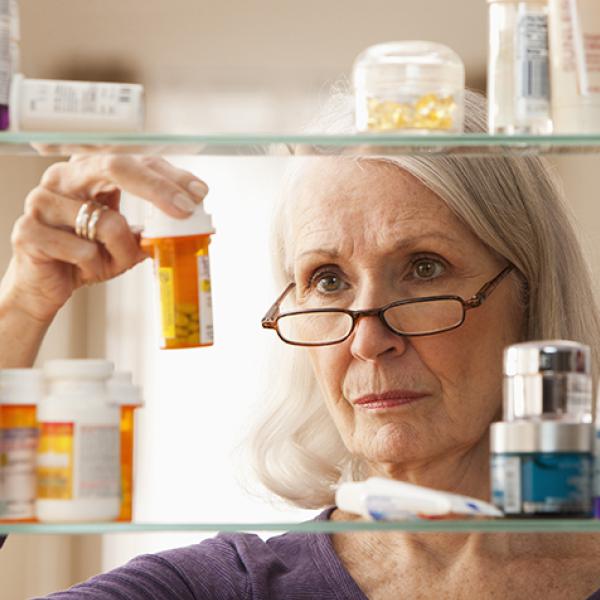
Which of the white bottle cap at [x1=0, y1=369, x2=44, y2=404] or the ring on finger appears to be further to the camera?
the ring on finger

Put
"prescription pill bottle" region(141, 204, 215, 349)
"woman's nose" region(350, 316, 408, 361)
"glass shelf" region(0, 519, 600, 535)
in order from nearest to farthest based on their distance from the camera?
"glass shelf" region(0, 519, 600, 535)
"prescription pill bottle" region(141, 204, 215, 349)
"woman's nose" region(350, 316, 408, 361)

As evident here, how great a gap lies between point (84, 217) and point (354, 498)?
0.31 m

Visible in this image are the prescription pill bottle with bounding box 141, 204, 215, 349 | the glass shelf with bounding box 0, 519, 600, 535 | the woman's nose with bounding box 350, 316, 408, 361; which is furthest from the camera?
the woman's nose with bounding box 350, 316, 408, 361

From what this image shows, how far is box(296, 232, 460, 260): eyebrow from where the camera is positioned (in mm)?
1121

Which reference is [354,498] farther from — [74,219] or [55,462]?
[74,219]

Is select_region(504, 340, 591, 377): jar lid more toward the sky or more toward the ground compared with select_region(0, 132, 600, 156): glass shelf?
more toward the ground

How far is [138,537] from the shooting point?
256 cm

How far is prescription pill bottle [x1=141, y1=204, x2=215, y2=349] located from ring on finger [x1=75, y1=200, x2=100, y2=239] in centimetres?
8

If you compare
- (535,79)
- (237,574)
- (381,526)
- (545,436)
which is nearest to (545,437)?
(545,436)

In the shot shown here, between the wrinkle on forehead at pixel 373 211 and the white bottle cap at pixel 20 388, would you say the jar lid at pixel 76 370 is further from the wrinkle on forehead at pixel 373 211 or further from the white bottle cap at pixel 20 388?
the wrinkle on forehead at pixel 373 211

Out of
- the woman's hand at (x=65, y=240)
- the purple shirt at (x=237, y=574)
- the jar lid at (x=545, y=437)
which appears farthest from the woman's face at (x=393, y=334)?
the jar lid at (x=545, y=437)

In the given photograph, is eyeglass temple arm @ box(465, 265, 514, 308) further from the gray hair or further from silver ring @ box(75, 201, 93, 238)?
silver ring @ box(75, 201, 93, 238)

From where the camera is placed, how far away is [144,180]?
2.93ft

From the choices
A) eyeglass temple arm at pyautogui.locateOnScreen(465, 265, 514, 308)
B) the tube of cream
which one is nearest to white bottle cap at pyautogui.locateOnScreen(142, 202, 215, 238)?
the tube of cream
